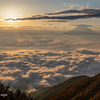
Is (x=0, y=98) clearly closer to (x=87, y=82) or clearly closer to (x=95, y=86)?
(x=95, y=86)

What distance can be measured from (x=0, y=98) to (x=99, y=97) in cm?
8376

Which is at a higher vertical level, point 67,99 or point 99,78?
point 99,78

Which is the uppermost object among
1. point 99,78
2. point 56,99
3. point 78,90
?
point 99,78

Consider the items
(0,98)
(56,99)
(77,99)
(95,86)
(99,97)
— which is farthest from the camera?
(56,99)

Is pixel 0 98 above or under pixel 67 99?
above

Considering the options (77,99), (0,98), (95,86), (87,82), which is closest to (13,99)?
(0,98)

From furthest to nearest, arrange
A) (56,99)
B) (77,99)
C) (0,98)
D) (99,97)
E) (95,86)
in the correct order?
1. (56,99)
2. (95,86)
3. (77,99)
4. (99,97)
5. (0,98)

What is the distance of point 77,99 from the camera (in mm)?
127188

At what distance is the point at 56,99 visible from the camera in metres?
152

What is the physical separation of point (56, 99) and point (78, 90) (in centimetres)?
3045

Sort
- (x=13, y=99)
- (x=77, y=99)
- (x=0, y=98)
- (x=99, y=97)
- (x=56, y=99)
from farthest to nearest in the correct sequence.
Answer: (x=56, y=99) → (x=77, y=99) → (x=99, y=97) → (x=13, y=99) → (x=0, y=98)

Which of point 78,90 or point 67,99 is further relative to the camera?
point 78,90

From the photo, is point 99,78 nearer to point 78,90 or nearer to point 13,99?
point 78,90

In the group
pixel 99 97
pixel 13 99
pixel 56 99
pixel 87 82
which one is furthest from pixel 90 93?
pixel 13 99
